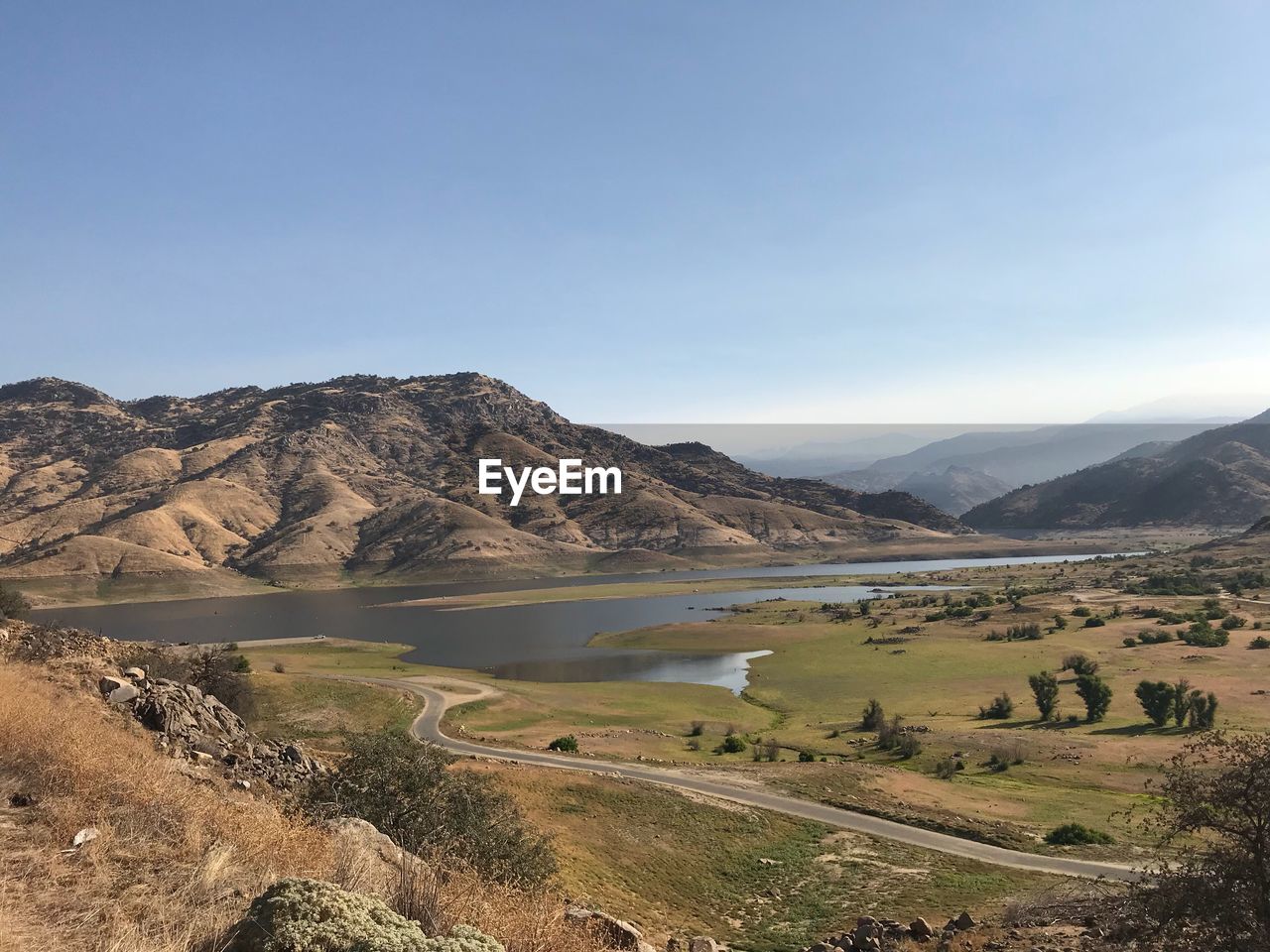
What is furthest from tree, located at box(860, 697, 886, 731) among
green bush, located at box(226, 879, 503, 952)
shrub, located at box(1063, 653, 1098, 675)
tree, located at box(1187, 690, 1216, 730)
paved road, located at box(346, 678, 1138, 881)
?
green bush, located at box(226, 879, 503, 952)

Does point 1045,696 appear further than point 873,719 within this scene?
Yes

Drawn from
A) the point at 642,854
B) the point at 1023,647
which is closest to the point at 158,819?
the point at 642,854

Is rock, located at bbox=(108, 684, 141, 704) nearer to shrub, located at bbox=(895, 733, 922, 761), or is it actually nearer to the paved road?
the paved road

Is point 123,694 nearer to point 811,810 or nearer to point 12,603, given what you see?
point 811,810

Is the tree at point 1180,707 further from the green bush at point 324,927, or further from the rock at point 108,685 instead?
the rock at point 108,685

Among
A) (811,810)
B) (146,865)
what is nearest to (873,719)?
(811,810)

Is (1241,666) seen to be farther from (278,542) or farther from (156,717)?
(278,542)
